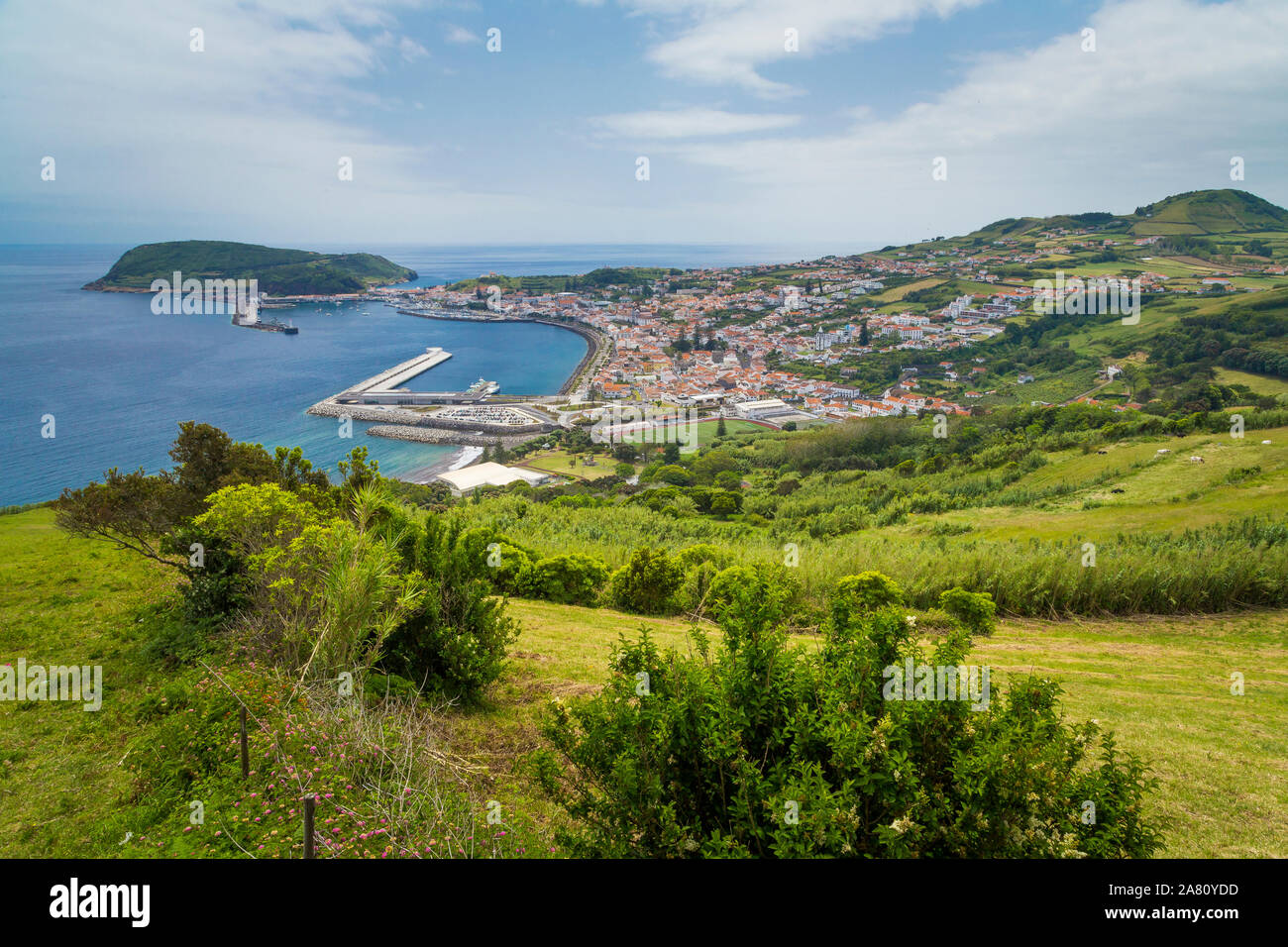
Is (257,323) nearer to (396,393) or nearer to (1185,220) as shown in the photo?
(396,393)

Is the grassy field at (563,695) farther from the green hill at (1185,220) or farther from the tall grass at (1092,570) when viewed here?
the green hill at (1185,220)

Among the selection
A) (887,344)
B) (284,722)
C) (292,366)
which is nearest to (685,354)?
(887,344)

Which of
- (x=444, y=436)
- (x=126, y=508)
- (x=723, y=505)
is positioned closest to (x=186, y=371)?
(x=444, y=436)

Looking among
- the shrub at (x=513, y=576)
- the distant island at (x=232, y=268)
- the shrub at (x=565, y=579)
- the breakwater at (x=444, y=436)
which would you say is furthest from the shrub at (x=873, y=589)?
the distant island at (x=232, y=268)

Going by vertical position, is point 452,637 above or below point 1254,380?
below

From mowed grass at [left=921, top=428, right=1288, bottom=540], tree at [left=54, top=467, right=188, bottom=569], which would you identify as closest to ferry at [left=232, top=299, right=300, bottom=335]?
tree at [left=54, top=467, right=188, bottom=569]

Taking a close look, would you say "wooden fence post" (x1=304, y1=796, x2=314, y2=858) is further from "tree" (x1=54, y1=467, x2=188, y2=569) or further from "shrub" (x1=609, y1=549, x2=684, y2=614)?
"shrub" (x1=609, y1=549, x2=684, y2=614)
